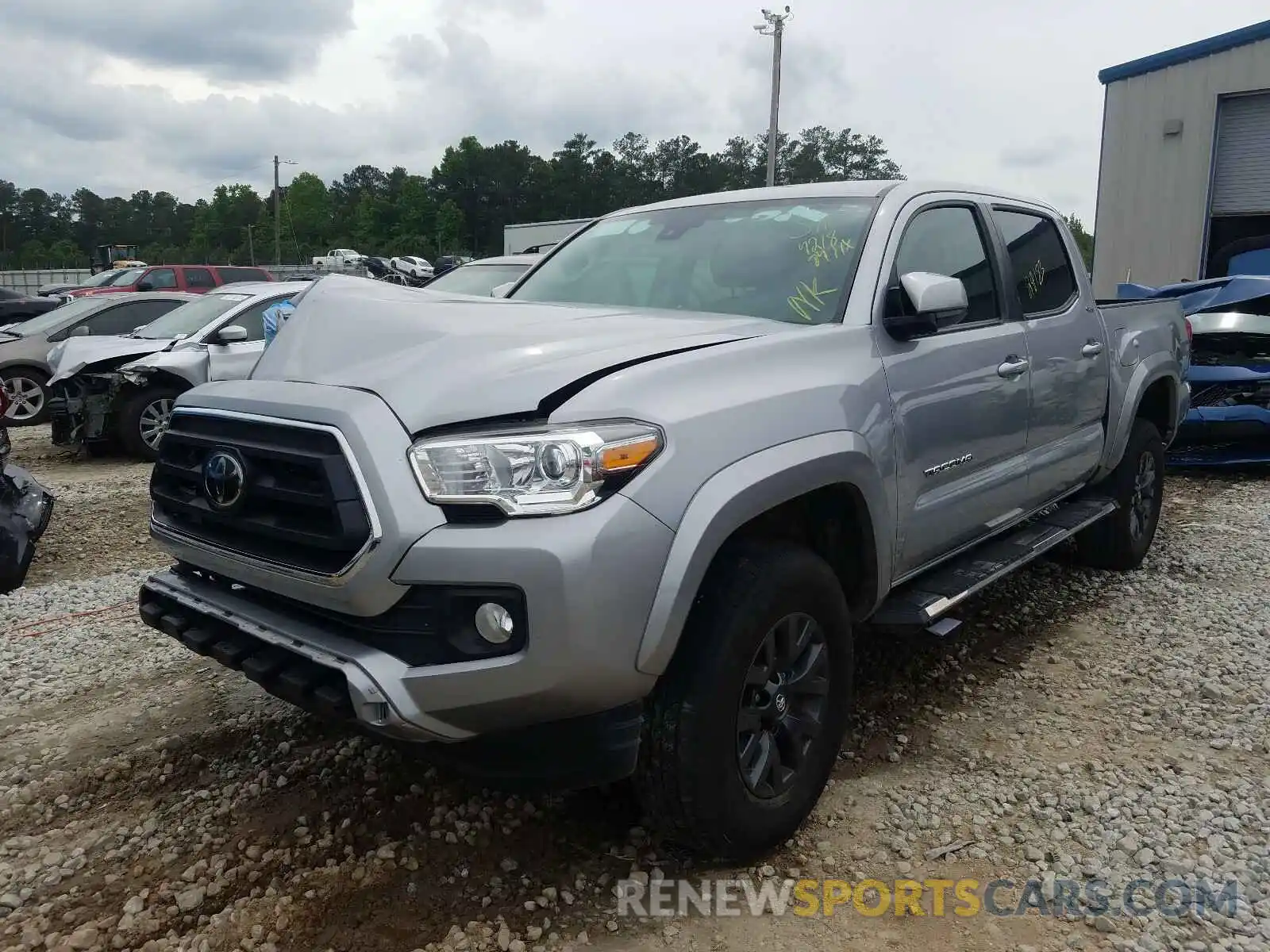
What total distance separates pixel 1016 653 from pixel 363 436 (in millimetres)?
3126

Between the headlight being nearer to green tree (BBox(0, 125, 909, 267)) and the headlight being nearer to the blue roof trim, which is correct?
the blue roof trim

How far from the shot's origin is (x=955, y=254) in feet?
12.2

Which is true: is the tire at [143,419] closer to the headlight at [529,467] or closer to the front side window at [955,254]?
the front side window at [955,254]

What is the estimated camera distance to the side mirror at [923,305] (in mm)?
2959

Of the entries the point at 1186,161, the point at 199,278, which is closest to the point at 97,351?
the point at 199,278

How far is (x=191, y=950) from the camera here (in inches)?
90.4

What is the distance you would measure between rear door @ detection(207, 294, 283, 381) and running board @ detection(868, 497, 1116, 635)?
7223mm

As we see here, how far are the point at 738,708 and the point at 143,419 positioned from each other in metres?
8.31

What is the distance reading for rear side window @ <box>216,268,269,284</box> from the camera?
64.3 ft

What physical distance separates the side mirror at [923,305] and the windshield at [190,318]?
8.27 m

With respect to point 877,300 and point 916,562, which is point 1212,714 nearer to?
point 916,562

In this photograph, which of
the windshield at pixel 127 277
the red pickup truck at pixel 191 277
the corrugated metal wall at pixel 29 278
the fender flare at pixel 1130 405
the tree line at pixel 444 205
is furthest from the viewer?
the tree line at pixel 444 205

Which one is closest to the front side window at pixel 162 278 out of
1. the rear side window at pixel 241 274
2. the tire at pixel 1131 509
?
the rear side window at pixel 241 274

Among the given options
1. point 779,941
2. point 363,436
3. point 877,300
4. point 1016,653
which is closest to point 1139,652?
point 1016,653
